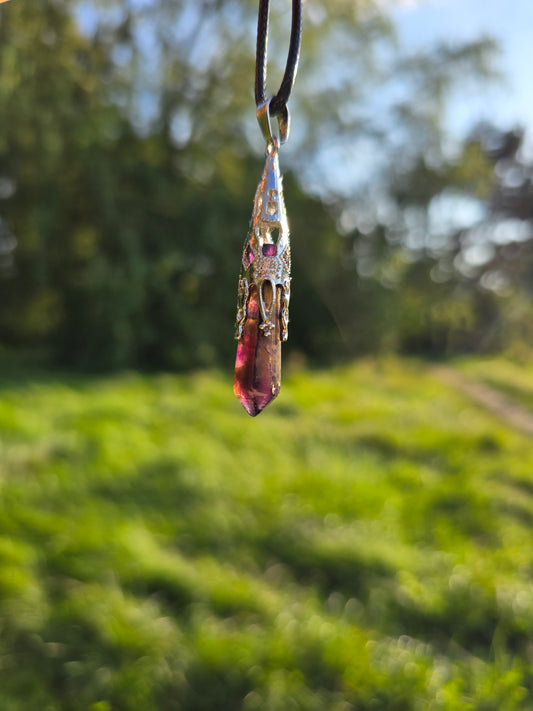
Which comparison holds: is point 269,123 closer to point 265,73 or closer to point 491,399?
point 265,73

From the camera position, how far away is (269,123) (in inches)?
39.0

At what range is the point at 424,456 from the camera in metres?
6.64

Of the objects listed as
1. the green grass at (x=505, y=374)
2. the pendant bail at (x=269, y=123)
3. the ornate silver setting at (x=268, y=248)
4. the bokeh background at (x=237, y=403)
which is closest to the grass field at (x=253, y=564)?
the bokeh background at (x=237, y=403)

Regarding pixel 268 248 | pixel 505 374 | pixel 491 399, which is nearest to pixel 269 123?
pixel 268 248

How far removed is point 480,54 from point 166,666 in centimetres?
1287

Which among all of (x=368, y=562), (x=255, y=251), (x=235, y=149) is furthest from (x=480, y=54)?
(x=255, y=251)

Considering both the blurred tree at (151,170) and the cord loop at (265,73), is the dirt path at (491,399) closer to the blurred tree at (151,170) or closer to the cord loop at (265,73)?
the blurred tree at (151,170)

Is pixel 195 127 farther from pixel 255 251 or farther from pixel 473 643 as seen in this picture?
pixel 255 251

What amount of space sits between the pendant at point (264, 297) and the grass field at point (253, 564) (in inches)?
99.4

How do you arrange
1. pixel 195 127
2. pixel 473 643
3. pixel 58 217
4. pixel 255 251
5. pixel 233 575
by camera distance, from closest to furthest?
pixel 255 251 → pixel 473 643 → pixel 233 575 → pixel 58 217 → pixel 195 127

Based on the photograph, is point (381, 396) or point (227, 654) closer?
point (227, 654)

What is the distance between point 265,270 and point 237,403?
22.9 feet

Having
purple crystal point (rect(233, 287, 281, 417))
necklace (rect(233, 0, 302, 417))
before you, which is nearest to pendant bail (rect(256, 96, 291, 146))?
necklace (rect(233, 0, 302, 417))

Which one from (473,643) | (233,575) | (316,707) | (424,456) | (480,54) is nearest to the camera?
(316,707)
